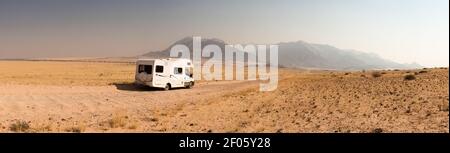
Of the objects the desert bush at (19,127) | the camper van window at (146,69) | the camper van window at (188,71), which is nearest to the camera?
the desert bush at (19,127)

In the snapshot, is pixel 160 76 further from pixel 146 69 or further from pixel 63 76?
pixel 63 76

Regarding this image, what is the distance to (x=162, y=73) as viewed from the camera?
30.2 metres

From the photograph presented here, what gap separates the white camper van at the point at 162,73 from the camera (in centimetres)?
2984

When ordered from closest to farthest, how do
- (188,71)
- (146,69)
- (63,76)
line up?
1. (146,69)
2. (188,71)
3. (63,76)

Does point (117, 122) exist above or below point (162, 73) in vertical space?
below

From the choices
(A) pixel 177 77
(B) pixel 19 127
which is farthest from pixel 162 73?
(B) pixel 19 127

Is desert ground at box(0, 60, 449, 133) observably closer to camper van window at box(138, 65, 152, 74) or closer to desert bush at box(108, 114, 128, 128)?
desert bush at box(108, 114, 128, 128)

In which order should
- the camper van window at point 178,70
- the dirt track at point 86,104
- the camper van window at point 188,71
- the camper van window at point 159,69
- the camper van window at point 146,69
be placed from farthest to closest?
1. the camper van window at point 188,71
2. the camper van window at point 178,70
3. the camper van window at point 146,69
4. the camper van window at point 159,69
5. the dirt track at point 86,104

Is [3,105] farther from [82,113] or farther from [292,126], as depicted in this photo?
[292,126]

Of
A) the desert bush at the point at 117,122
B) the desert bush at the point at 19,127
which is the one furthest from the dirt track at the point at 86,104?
the desert bush at the point at 19,127

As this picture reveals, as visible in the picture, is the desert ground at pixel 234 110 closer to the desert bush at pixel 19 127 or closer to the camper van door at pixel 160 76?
the desert bush at pixel 19 127
